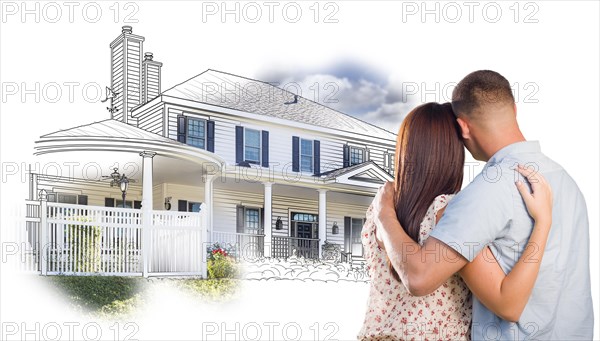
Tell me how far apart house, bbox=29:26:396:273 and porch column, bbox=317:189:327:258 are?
0.6 inches

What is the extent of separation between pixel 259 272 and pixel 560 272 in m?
7.15

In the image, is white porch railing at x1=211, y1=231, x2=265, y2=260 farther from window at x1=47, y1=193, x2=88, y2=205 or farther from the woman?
the woman

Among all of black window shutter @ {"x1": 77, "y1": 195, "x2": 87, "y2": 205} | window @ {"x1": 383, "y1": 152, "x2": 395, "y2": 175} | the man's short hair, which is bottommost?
black window shutter @ {"x1": 77, "y1": 195, "x2": 87, "y2": 205}

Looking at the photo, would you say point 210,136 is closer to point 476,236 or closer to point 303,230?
point 303,230

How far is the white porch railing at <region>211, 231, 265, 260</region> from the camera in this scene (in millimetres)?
8348

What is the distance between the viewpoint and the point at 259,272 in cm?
862

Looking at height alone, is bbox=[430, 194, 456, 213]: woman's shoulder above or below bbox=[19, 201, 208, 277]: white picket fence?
above

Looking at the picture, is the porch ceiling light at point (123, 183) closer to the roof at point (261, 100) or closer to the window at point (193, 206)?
the window at point (193, 206)

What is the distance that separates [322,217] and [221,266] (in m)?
2.44

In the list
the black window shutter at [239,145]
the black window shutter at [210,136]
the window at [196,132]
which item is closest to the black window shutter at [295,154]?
the black window shutter at [239,145]

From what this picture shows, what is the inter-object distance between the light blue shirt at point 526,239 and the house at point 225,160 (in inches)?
245

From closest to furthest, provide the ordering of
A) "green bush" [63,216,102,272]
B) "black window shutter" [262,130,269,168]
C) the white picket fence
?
the white picket fence < "green bush" [63,216,102,272] < "black window shutter" [262,130,269,168]

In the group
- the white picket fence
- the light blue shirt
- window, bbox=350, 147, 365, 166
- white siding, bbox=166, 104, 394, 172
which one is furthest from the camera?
window, bbox=350, 147, 365, 166

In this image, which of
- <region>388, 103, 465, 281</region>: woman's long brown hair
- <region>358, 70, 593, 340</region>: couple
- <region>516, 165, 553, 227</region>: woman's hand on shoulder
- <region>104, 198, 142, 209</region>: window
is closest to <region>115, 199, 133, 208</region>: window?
<region>104, 198, 142, 209</region>: window
